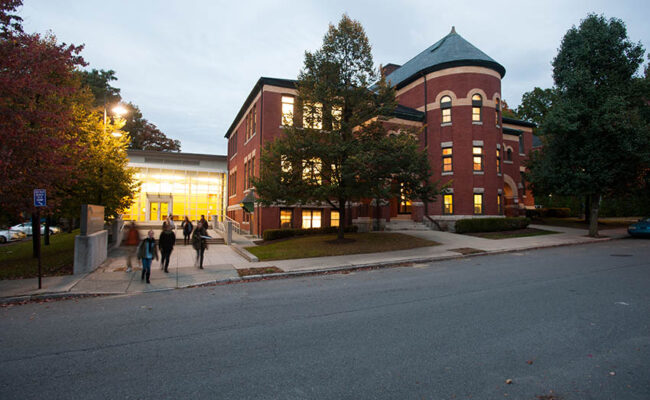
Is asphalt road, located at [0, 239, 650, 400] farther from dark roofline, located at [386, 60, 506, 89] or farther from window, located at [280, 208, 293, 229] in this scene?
dark roofline, located at [386, 60, 506, 89]

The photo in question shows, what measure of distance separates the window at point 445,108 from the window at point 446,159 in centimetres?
220

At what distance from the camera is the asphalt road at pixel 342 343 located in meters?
3.68

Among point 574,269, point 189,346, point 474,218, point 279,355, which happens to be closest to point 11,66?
point 189,346

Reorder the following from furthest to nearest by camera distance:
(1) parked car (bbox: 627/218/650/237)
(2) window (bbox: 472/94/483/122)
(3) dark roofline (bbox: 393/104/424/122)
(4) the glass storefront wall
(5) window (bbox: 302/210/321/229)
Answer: (4) the glass storefront wall → (3) dark roofline (bbox: 393/104/424/122) → (2) window (bbox: 472/94/483/122) → (5) window (bbox: 302/210/321/229) → (1) parked car (bbox: 627/218/650/237)

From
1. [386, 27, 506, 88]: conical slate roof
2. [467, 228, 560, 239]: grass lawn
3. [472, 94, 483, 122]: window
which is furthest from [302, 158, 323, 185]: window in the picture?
[472, 94, 483, 122]: window

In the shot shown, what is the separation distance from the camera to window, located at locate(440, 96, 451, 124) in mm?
26453

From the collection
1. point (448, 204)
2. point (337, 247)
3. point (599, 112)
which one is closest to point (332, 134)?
point (337, 247)

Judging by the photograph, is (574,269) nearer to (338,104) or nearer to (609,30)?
(338,104)

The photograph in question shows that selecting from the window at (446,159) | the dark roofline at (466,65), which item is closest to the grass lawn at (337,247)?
the window at (446,159)

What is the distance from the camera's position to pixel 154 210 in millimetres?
34719

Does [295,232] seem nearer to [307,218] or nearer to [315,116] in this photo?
[307,218]

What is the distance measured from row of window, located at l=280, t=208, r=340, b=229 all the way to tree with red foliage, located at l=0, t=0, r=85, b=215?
44.8 feet

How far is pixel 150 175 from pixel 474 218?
31.0 meters

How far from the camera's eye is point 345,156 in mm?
17188
